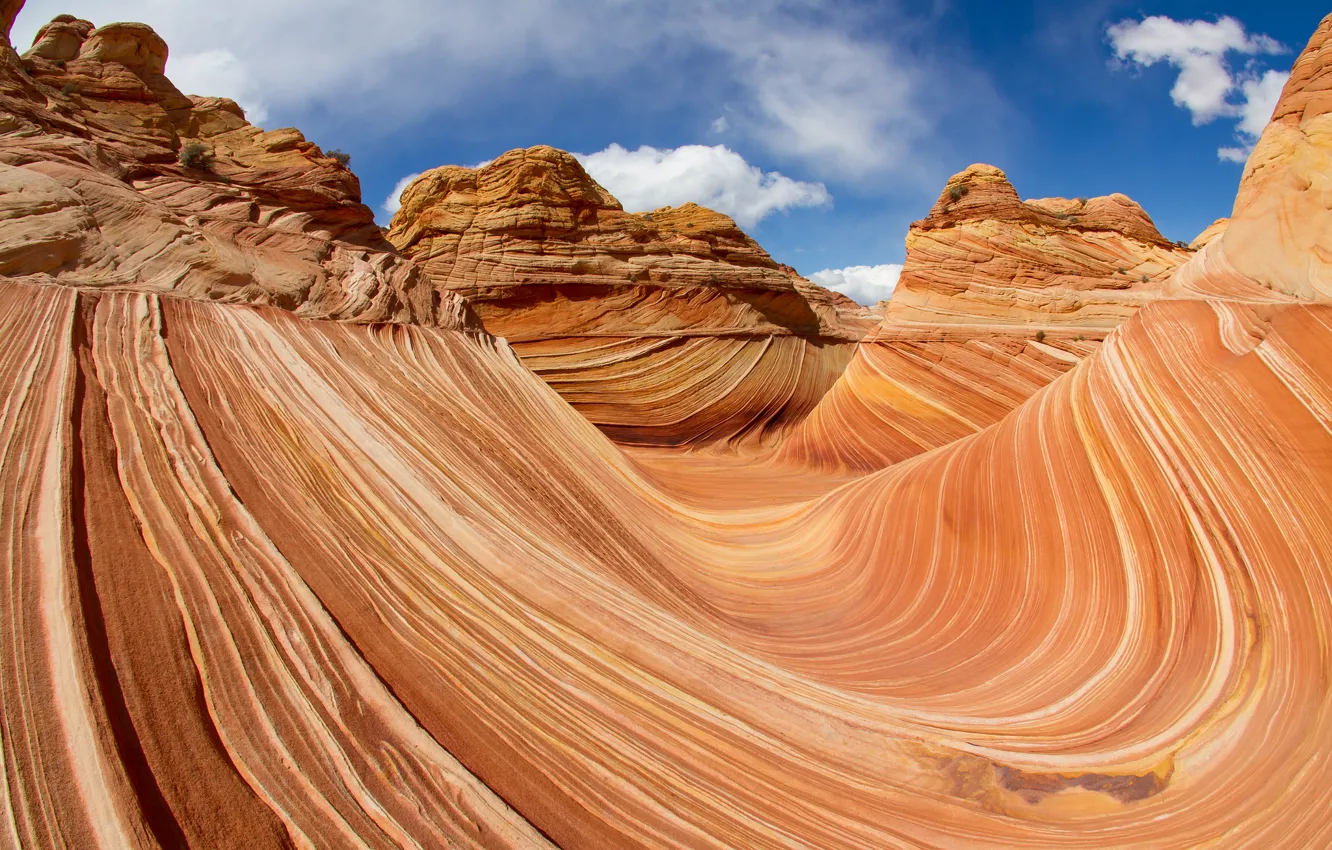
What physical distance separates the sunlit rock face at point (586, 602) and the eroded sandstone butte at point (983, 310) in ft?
14.5

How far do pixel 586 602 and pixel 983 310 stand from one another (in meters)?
9.67

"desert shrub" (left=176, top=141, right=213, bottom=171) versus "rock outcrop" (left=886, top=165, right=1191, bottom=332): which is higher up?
"rock outcrop" (left=886, top=165, right=1191, bottom=332)

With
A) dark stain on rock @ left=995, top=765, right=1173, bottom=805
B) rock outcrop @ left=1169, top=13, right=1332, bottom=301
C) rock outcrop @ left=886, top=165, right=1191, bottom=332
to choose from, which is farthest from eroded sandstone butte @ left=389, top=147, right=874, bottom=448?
dark stain on rock @ left=995, top=765, right=1173, bottom=805

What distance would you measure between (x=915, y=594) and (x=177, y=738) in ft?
14.0

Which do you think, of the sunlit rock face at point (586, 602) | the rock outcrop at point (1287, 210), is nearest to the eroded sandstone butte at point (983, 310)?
the rock outcrop at point (1287, 210)

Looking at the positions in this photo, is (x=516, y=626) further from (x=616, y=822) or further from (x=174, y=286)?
(x=174, y=286)

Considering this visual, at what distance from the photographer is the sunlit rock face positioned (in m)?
2.04

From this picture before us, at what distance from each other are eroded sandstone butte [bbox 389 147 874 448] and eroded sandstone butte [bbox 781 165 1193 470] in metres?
2.60

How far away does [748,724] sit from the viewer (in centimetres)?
286

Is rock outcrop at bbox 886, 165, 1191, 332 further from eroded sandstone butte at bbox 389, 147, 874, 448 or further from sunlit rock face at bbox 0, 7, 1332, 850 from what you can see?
sunlit rock face at bbox 0, 7, 1332, 850

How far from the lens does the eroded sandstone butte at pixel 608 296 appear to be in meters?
12.9

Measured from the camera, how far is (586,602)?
3.33 meters

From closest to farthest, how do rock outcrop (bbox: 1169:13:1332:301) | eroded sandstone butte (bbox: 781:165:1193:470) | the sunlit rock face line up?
the sunlit rock face
rock outcrop (bbox: 1169:13:1332:301)
eroded sandstone butte (bbox: 781:165:1193:470)

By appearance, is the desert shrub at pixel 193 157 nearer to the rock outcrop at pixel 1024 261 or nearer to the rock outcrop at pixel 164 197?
the rock outcrop at pixel 164 197
